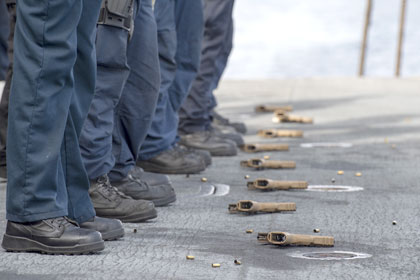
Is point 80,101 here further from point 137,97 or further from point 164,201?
point 164,201

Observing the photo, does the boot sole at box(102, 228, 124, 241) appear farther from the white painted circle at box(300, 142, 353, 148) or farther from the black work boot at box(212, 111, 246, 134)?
the black work boot at box(212, 111, 246, 134)

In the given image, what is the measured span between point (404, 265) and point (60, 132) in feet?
4.03

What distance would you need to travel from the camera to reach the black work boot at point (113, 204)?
163 inches

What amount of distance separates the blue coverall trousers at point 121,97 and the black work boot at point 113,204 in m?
0.06

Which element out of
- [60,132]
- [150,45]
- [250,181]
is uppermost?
[150,45]

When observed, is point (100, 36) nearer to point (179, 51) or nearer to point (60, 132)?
point (60, 132)

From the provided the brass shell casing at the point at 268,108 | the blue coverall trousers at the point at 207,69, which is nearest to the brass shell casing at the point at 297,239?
the blue coverall trousers at the point at 207,69

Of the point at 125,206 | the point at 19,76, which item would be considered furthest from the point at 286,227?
the point at 19,76

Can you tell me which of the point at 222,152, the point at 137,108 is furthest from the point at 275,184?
the point at 222,152

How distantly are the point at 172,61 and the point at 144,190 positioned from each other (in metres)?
0.96

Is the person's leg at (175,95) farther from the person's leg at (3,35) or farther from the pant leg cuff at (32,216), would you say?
the pant leg cuff at (32,216)

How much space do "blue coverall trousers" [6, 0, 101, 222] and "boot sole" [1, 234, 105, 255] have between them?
84 millimetres

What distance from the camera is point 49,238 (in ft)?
11.2

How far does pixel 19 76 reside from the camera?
3.32 m
